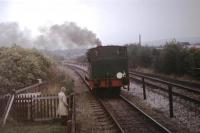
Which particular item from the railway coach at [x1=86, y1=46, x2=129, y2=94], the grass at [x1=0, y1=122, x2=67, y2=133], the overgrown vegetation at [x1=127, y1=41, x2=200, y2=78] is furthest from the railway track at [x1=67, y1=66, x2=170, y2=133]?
the overgrown vegetation at [x1=127, y1=41, x2=200, y2=78]

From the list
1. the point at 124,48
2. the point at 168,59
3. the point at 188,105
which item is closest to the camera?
the point at 188,105

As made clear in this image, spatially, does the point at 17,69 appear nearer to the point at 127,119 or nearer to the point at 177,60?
the point at 127,119

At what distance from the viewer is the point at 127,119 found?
40.5ft

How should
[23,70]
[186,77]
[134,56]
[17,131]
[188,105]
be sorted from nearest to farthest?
[17,131] → [188,105] → [23,70] → [186,77] → [134,56]

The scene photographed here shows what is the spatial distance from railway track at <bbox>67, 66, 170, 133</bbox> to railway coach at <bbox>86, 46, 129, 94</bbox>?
1889mm

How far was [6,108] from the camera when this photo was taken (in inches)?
469

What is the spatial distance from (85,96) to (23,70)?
14.2 feet

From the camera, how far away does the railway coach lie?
723 inches

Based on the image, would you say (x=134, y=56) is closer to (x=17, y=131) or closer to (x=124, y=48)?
(x=124, y=48)

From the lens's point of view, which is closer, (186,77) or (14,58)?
(14,58)

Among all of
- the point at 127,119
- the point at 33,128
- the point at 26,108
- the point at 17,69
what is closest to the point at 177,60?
the point at 17,69

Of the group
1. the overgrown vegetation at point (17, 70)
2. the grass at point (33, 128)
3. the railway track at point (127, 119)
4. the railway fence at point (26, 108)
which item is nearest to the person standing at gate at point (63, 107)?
the railway fence at point (26, 108)

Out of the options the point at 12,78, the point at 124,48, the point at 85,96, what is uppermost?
the point at 124,48

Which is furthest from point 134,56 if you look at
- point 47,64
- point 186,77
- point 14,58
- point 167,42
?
point 14,58
